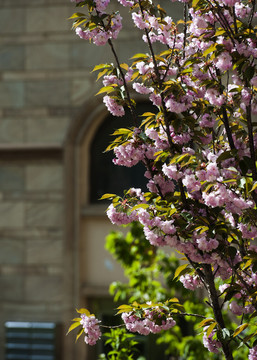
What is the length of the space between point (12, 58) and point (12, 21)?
581mm

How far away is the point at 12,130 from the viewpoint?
11148 mm

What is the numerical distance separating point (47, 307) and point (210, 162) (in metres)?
7.61

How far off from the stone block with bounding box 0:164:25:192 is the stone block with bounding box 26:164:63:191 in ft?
0.34

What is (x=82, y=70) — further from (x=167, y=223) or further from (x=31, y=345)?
(x=167, y=223)

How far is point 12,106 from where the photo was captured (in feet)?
36.6

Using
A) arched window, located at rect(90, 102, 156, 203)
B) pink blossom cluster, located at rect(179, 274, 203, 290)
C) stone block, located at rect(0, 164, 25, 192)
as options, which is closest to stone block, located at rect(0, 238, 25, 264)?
stone block, located at rect(0, 164, 25, 192)

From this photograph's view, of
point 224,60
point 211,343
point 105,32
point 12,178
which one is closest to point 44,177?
point 12,178

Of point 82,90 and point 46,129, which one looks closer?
point 82,90

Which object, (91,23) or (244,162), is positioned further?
(91,23)

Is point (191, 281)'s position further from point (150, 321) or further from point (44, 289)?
point (44, 289)

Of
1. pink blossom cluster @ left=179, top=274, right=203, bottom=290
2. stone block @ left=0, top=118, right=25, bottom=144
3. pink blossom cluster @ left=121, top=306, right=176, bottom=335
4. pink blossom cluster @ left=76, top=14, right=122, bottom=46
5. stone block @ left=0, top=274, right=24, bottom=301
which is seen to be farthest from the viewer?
stone block @ left=0, top=118, right=25, bottom=144

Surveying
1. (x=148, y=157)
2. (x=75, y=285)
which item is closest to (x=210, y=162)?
(x=148, y=157)

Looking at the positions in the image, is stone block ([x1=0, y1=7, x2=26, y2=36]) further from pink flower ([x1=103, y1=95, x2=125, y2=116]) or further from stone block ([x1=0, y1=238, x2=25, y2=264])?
pink flower ([x1=103, y1=95, x2=125, y2=116])

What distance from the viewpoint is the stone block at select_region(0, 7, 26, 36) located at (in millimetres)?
11172
